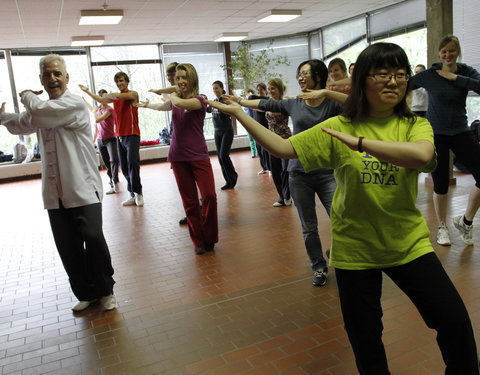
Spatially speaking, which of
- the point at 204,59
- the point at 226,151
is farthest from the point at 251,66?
the point at 226,151

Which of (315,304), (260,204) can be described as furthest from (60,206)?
(260,204)

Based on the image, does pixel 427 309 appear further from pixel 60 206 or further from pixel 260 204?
pixel 260 204

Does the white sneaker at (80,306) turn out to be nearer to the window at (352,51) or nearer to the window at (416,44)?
the window at (416,44)

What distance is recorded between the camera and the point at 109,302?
343 centimetres

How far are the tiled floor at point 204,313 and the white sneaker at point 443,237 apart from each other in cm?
10

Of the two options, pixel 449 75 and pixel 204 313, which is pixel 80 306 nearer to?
pixel 204 313

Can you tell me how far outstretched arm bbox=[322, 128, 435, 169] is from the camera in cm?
155

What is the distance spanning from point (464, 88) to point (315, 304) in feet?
7.36

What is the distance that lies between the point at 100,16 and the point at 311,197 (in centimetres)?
779

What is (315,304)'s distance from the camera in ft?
10.5

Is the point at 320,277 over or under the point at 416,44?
under

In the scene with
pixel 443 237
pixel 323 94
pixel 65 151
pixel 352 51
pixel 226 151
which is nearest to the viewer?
pixel 323 94

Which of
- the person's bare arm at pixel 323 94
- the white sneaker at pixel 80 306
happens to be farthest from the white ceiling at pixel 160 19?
the person's bare arm at pixel 323 94

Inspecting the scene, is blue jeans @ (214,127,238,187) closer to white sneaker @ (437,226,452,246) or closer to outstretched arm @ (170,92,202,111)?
outstretched arm @ (170,92,202,111)
